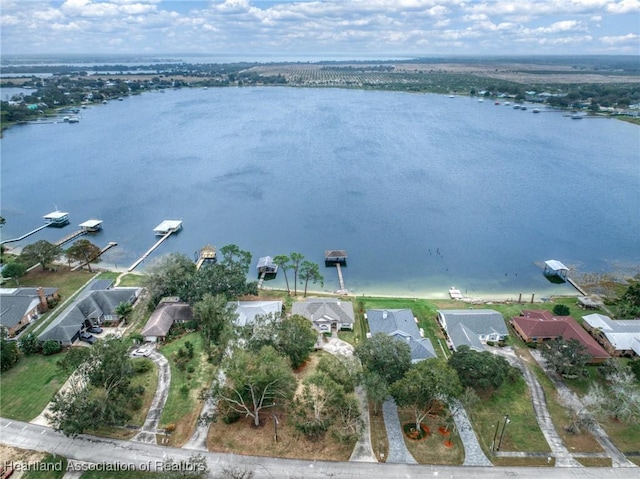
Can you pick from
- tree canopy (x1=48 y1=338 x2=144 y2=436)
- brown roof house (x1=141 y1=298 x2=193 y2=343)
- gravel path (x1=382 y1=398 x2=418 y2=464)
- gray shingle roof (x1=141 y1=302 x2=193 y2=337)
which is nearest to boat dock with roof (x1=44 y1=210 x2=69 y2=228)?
brown roof house (x1=141 y1=298 x2=193 y2=343)

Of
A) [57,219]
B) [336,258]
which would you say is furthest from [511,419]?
[57,219]

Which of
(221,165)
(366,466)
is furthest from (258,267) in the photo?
(221,165)

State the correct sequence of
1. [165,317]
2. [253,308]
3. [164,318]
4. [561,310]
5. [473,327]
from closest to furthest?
[473,327], [164,318], [165,317], [253,308], [561,310]

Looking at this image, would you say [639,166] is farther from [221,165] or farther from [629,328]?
[221,165]

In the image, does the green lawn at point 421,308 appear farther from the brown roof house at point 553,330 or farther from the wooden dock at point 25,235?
the wooden dock at point 25,235

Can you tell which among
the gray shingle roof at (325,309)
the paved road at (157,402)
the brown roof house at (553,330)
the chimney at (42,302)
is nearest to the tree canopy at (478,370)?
the brown roof house at (553,330)

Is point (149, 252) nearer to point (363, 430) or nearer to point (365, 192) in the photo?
point (365, 192)

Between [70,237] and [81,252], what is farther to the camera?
[70,237]
